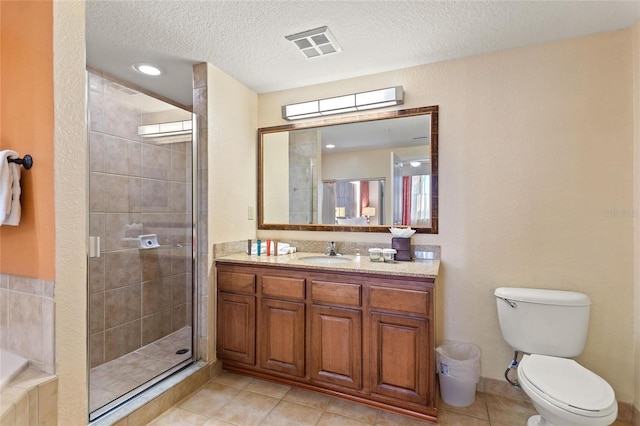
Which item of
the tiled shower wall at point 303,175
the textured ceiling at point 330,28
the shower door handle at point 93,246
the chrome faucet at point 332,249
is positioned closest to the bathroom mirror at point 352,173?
the tiled shower wall at point 303,175

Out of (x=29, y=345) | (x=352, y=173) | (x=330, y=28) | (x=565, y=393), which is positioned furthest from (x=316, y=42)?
(x=565, y=393)

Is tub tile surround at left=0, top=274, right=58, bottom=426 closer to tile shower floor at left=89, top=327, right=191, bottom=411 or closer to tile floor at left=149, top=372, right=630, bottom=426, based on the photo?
tile shower floor at left=89, top=327, right=191, bottom=411

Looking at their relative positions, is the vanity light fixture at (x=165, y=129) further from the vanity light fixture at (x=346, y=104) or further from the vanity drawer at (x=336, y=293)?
the vanity drawer at (x=336, y=293)

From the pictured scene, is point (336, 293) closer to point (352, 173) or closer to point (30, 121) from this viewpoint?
point (352, 173)

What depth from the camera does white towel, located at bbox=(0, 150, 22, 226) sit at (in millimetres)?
1264

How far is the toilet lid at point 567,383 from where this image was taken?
1369 mm

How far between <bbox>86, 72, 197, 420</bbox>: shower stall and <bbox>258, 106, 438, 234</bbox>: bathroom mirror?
77cm

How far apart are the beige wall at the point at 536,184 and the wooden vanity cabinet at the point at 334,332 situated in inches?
22.5

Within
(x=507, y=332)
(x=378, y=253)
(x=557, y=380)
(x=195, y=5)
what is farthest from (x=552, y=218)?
(x=195, y=5)

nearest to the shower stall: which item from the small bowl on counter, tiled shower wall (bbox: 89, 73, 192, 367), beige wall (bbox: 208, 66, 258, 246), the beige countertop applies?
tiled shower wall (bbox: 89, 73, 192, 367)

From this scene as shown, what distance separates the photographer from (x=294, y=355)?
2.12 meters

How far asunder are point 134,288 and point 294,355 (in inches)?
56.4

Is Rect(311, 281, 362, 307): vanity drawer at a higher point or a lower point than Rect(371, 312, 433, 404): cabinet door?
higher

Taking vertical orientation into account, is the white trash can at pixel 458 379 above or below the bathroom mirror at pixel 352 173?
below
